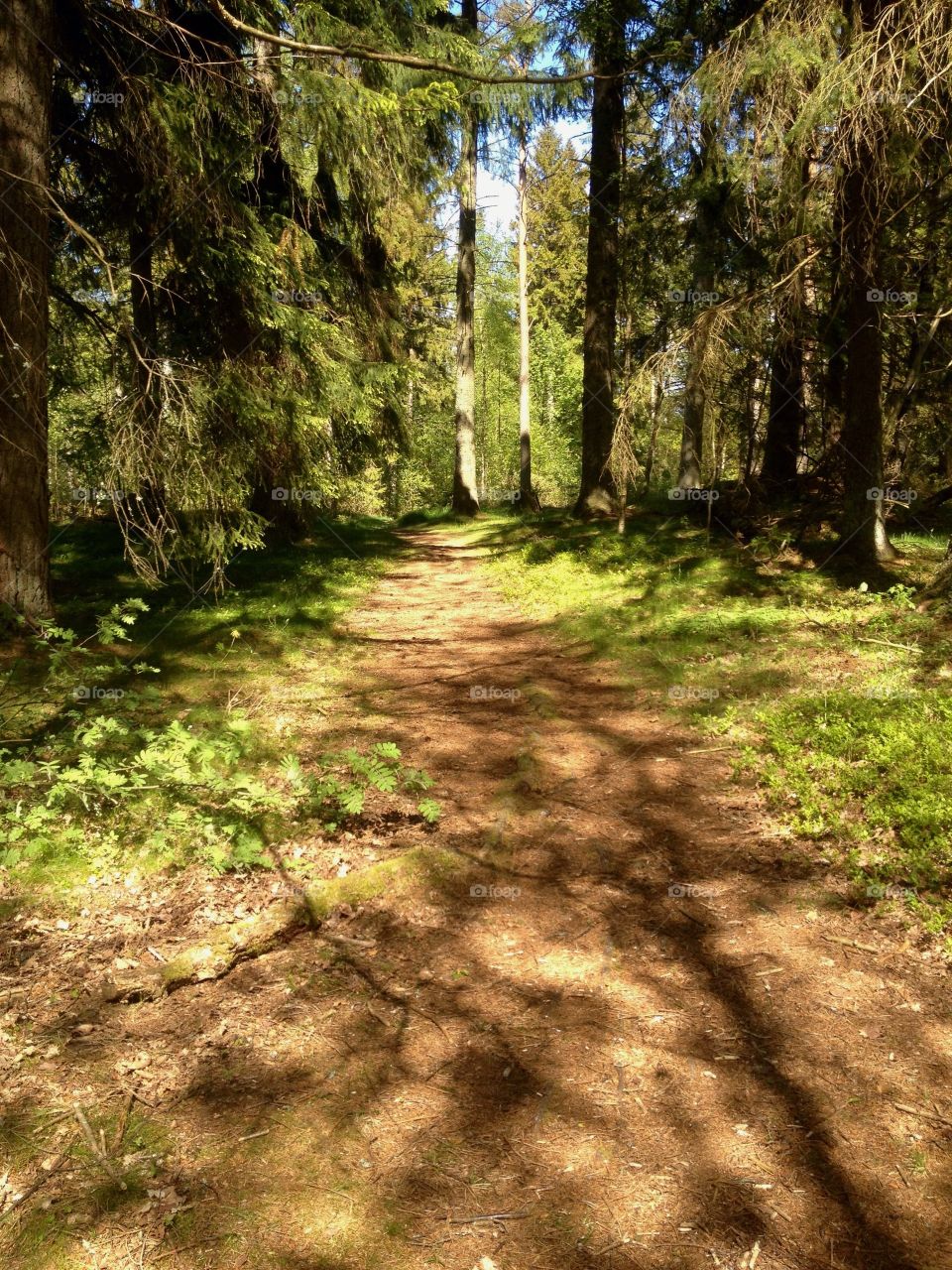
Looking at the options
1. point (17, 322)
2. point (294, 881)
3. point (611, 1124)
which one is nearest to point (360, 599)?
point (17, 322)

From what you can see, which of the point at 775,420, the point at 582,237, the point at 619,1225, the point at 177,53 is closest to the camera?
the point at 619,1225

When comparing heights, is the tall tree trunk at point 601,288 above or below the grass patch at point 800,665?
above

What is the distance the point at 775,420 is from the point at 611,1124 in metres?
11.9

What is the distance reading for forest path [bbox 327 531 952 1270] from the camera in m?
2.43

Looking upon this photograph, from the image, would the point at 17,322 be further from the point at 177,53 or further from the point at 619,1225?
the point at 619,1225

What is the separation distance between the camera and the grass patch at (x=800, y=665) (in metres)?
4.47

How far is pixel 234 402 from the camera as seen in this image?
780 centimetres

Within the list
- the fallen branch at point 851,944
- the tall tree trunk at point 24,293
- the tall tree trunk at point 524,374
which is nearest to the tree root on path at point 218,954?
the fallen branch at point 851,944

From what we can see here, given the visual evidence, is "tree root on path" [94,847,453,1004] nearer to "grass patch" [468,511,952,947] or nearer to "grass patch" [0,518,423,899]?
"grass patch" [0,518,423,899]

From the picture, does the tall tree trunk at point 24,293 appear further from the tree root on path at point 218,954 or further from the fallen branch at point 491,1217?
the fallen branch at point 491,1217

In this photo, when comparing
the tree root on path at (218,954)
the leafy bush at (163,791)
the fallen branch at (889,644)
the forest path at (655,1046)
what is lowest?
the forest path at (655,1046)

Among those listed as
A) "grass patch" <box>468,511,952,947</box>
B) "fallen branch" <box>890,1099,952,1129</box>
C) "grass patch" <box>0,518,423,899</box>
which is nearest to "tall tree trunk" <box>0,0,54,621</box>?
"grass patch" <box>0,518,423,899</box>

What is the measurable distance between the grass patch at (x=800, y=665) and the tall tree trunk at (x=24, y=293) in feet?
18.4

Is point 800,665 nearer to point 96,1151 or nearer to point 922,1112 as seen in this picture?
point 922,1112
